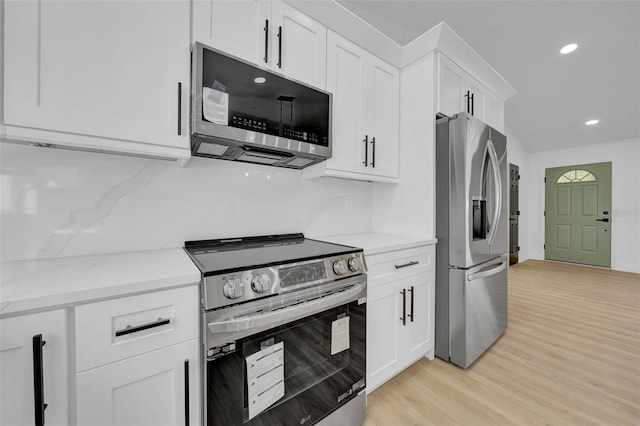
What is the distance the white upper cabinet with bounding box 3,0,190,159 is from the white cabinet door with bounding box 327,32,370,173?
0.89 metres

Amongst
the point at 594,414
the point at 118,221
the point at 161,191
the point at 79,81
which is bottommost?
the point at 594,414

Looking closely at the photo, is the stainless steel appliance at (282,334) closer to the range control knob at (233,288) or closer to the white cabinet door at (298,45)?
the range control knob at (233,288)

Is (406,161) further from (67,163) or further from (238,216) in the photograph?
(67,163)

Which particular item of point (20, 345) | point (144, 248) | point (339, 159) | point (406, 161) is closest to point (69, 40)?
point (144, 248)

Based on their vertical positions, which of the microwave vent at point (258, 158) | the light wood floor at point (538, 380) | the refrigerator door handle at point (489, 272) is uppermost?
the microwave vent at point (258, 158)

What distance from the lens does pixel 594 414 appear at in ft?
4.93

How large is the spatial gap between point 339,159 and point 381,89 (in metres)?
0.75

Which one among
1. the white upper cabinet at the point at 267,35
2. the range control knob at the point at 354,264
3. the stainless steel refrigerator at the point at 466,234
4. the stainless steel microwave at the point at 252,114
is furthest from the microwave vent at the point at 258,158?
the stainless steel refrigerator at the point at 466,234

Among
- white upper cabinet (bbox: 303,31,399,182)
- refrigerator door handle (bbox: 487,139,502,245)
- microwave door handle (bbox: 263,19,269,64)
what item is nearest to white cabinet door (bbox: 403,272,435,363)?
refrigerator door handle (bbox: 487,139,502,245)

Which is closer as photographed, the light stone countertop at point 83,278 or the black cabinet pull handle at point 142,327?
the light stone countertop at point 83,278

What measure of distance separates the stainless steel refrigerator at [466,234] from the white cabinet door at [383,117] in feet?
1.11

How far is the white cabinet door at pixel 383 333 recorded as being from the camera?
1563mm

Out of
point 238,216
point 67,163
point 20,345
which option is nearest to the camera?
point 20,345

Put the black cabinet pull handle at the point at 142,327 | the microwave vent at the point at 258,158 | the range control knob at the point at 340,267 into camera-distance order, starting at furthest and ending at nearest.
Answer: the microwave vent at the point at 258,158 → the range control knob at the point at 340,267 → the black cabinet pull handle at the point at 142,327
